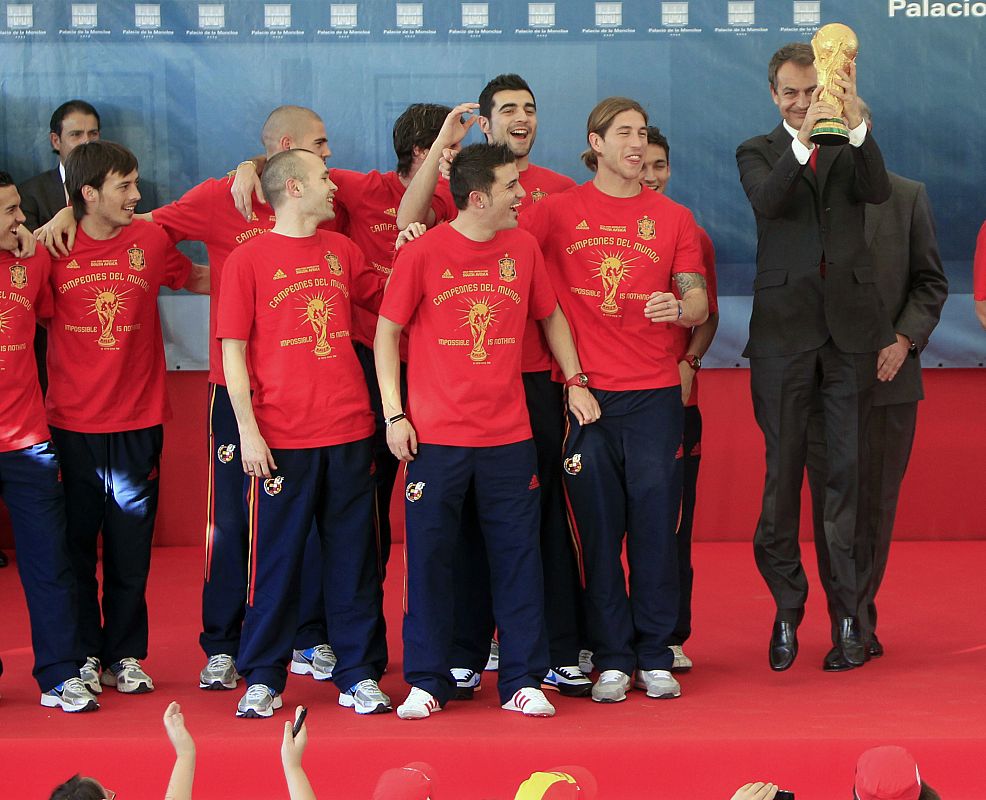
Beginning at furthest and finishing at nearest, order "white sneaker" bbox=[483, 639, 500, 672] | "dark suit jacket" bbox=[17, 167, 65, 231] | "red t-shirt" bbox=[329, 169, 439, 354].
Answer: "dark suit jacket" bbox=[17, 167, 65, 231]
"red t-shirt" bbox=[329, 169, 439, 354]
"white sneaker" bbox=[483, 639, 500, 672]

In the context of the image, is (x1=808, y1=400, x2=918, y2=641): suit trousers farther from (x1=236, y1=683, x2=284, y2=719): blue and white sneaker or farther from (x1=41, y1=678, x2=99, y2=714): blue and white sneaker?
(x1=41, y1=678, x2=99, y2=714): blue and white sneaker

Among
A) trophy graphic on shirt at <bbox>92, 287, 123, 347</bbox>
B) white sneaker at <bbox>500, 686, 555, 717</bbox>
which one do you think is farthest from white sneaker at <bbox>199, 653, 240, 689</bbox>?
trophy graphic on shirt at <bbox>92, 287, 123, 347</bbox>

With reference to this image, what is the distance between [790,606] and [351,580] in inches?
49.3

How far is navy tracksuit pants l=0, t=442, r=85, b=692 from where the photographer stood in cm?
365

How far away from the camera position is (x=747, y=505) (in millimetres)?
5941

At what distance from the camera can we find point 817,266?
3.86 m

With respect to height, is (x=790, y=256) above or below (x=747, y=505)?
above

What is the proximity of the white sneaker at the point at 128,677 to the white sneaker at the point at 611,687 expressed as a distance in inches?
48.5

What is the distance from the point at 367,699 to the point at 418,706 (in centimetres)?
15

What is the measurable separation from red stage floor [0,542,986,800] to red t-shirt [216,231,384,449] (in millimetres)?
759

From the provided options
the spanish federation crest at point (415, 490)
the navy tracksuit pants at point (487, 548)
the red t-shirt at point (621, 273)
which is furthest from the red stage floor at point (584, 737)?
the red t-shirt at point (621, 273)

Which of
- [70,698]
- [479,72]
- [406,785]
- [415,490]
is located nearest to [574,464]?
[415,490]

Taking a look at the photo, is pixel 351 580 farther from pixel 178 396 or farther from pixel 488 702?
pixel 178 396

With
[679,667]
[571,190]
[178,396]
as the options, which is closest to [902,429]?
[679,667]
